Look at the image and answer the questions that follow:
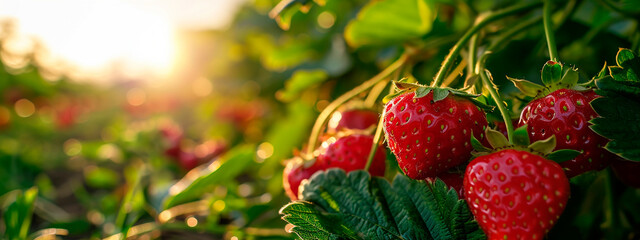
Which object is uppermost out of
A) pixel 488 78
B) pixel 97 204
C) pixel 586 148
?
pixel 97 204

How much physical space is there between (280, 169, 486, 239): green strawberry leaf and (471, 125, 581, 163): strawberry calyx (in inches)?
2.2

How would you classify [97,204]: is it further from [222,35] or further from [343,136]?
[343,136]

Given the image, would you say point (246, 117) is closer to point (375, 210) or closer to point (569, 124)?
point (375, 210)

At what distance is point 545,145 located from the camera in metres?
0.44

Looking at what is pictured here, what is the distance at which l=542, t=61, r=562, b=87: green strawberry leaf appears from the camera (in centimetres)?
→ 47

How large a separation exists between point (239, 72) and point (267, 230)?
3.68 ft

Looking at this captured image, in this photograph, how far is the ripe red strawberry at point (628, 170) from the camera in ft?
1.70

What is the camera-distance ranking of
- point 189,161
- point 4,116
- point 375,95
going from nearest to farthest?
1. point 375,95
2. point 189,161
3. point 4,116

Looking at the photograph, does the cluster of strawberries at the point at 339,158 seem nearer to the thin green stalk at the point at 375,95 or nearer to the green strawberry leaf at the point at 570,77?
the thin green stalk at the point at 375,95

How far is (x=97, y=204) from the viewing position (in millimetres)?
1619

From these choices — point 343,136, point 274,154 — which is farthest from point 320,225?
point 274,154

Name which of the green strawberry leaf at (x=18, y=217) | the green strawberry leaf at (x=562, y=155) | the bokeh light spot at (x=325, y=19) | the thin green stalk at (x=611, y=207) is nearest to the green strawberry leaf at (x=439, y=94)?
the green strawberry leaf at (x=562, y=155)

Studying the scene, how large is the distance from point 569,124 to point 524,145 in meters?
0.05

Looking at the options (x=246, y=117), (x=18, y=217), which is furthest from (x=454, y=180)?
(x=246, y=117)
